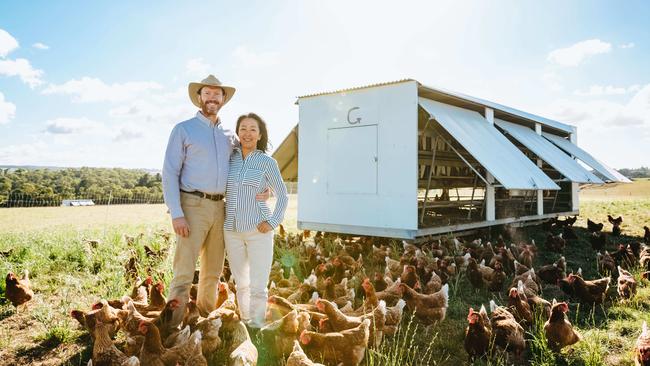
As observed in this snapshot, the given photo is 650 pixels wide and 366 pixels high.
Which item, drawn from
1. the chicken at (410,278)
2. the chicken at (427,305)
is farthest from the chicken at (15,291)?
the chicken at (410,278)

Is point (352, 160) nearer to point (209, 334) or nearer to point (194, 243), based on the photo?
point (194, 243)

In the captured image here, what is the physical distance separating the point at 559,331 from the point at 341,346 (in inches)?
78.3

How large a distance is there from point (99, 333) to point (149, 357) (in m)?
0.50

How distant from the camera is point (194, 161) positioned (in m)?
3.46

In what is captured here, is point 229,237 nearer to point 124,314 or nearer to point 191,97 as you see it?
point 124,314

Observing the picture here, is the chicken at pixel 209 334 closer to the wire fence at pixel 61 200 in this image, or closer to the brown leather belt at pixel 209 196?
A: the brown leather belt at pixel 209 196

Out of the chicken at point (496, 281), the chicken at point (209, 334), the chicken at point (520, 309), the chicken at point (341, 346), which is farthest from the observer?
the chicken at point (496, 281)

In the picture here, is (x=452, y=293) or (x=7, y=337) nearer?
(x=7, y=337)

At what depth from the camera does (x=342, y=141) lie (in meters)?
8.50

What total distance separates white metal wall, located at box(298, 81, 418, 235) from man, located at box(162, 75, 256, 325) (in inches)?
181

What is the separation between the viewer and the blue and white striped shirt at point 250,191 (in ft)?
11.4

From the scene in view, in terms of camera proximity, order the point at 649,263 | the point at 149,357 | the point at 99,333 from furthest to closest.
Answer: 1. the point at 649,263
2. the point at 99,333
3. the point at 149,357

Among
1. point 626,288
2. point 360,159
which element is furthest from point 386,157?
point 626,288

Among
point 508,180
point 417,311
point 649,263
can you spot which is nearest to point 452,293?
point 417,311
